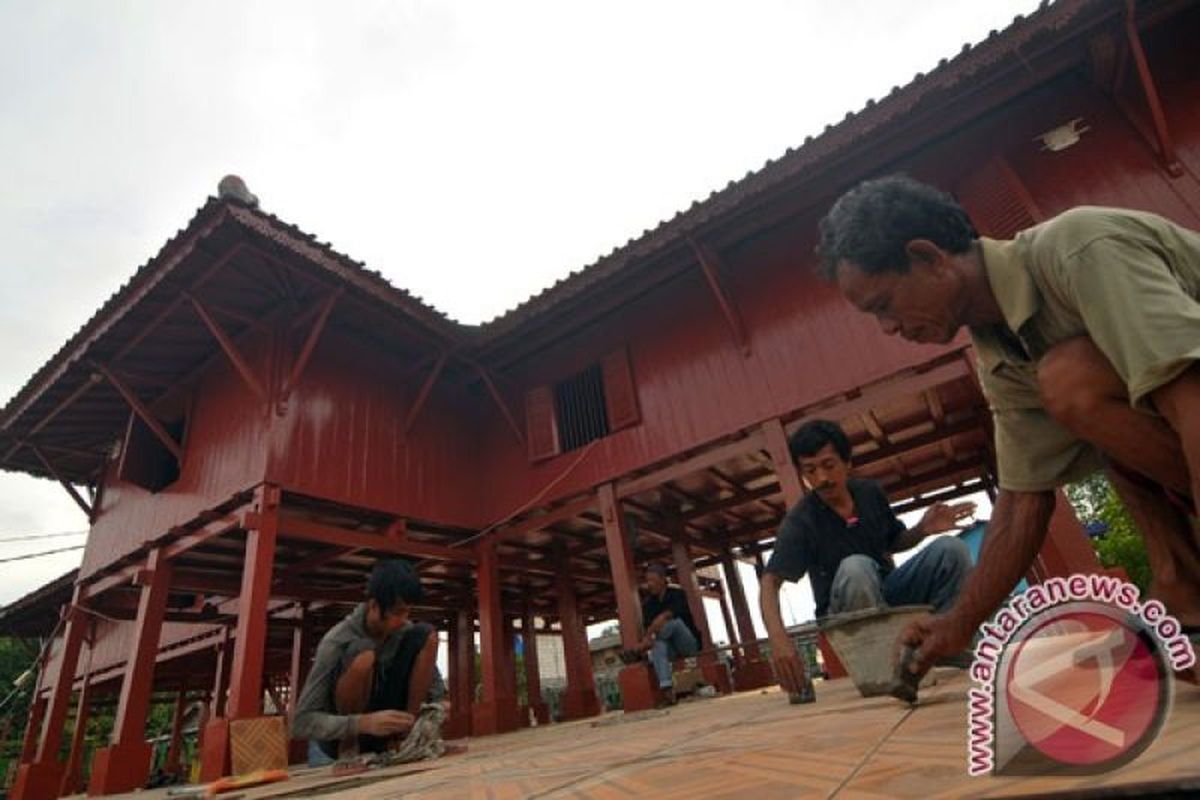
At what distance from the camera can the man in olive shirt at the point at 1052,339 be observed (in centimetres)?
98

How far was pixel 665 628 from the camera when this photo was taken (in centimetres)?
710

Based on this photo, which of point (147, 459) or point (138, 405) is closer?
point (138, 405)

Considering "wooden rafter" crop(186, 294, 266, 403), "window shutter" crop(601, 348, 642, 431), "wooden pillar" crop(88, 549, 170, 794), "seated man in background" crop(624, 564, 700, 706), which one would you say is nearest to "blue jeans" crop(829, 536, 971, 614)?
"seated man in background" crop(624, 564, 700, 706)

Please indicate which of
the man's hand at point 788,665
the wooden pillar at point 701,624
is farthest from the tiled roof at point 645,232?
the man's hand at point 788,665

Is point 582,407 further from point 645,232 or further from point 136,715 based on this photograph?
point 136,715

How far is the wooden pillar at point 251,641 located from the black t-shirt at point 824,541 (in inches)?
184

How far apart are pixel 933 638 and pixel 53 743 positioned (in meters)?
11.1

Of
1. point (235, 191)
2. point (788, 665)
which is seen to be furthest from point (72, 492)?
point (788, 665)

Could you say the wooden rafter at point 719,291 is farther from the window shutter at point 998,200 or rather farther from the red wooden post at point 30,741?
the red wooden post at point 30,741

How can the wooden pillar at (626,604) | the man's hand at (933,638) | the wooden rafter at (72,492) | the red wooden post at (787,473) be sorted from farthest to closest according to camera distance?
1. the wooden rafter at (72,492)
2. the wooden pillar at (626,604)
3. the red wooden post at (787,473)
4. the man's hand at (933,638)

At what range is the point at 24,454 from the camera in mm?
9094

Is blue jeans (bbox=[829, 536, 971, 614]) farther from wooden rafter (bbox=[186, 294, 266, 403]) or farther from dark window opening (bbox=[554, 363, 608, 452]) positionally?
wooden rafter (bbox=[186, 294, 266, 403])

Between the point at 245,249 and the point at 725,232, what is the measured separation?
5.03 m

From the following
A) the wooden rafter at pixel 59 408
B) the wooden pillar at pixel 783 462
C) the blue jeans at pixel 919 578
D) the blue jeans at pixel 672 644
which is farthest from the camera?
the wooden rafter at pixel 59 408
